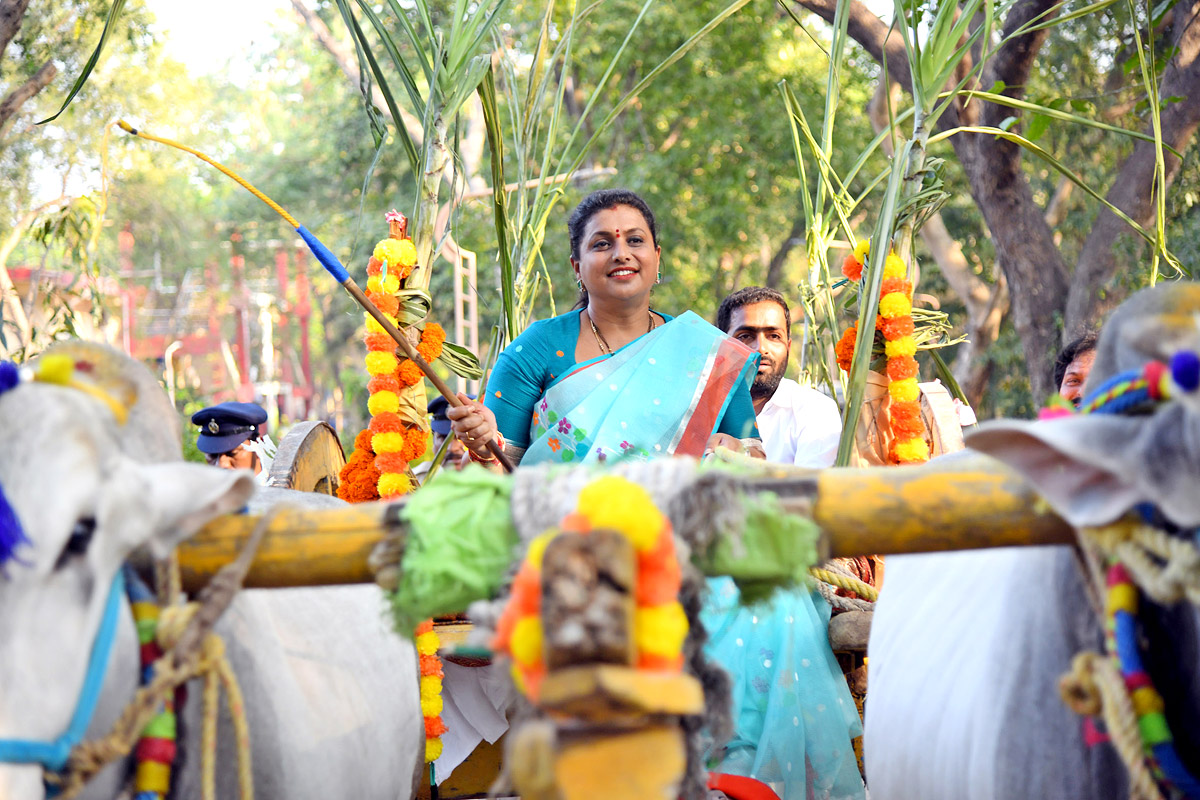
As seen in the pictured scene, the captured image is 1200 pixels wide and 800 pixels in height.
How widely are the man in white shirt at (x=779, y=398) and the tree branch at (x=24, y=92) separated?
432cm

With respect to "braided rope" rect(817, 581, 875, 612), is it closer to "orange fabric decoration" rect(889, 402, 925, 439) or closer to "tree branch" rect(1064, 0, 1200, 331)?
"orange fabric decoration" rect(889, 402, 925, 439)

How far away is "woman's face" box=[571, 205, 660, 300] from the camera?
333cm

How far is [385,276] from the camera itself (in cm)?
326

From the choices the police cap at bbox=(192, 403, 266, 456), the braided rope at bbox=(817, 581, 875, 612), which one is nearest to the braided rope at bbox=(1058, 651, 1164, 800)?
the braided rope at bbox=(817, 581, 875, 612)

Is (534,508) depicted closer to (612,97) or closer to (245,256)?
(612,97)

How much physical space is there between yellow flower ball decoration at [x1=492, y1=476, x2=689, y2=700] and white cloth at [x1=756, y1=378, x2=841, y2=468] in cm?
286

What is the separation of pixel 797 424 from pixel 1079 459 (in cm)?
299

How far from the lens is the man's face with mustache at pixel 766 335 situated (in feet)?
14.6

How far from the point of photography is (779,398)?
440cm

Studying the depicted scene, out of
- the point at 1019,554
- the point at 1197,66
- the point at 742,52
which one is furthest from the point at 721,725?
the point at 742,52

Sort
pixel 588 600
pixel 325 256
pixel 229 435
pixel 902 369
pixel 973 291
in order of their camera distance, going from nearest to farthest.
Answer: pixel 588 600 < pixel 325 256 < pixel 902 369 < pixel 229 435 < pixel 973 291

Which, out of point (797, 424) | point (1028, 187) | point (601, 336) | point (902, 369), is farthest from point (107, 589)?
point (1028, 187)

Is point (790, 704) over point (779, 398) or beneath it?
beneath

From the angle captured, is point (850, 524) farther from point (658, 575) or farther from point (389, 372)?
point (389, 372)
